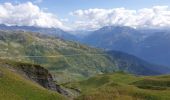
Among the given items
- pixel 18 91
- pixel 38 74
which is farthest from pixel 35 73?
pixel 18 91

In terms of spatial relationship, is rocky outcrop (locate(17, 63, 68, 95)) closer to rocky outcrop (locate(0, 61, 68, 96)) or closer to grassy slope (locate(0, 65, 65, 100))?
rocky outcrop (locate(0, 61, 68, 96))

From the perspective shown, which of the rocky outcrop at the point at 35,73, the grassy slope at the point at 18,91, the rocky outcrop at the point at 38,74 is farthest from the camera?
the rocky outcrop at the point at 38,74

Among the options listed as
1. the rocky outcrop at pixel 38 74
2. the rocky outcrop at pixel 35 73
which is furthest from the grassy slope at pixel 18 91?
the rocky outcrop at pixel 38 74

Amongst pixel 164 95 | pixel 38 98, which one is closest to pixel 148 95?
pixel 164 95

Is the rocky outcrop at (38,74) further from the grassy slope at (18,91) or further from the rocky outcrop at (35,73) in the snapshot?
the grassy slope at (18,91)

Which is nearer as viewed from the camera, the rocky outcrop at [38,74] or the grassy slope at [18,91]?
the grassy slope at [18,91]

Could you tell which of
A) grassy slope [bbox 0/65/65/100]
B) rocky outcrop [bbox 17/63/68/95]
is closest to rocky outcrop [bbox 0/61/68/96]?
rocky outcrop [bbox 17/63/68/95]

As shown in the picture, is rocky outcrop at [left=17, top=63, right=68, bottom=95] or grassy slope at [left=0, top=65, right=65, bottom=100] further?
rocky outcrop at [left=17, top=63, right=68, bottom=95]

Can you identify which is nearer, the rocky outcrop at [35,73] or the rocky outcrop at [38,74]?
the rocky outcrop at [35,73]

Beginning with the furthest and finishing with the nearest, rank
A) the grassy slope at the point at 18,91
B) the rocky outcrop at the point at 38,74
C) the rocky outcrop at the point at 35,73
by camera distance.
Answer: the rocky outcrop at the point at 38,74 → the rocky outcrop at the point at 35,73 → the grassy slope at the point at 18,91

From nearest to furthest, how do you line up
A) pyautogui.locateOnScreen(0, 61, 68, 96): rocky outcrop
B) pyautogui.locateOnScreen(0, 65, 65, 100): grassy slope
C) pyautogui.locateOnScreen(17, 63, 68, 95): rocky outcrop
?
A: pyautogui.locateOnScreen(0, 65, 65, 100): grassy slope
pyautogui.locateOnScreen(0, 61, 68, 96): rocky outcrop
pyautogui.locateOnScreen(17, 63, 68, 95): rocky outcrop

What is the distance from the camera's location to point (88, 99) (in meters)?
69.9

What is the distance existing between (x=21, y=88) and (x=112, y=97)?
17.7 metres

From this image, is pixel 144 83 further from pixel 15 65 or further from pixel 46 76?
pixel 15 65
